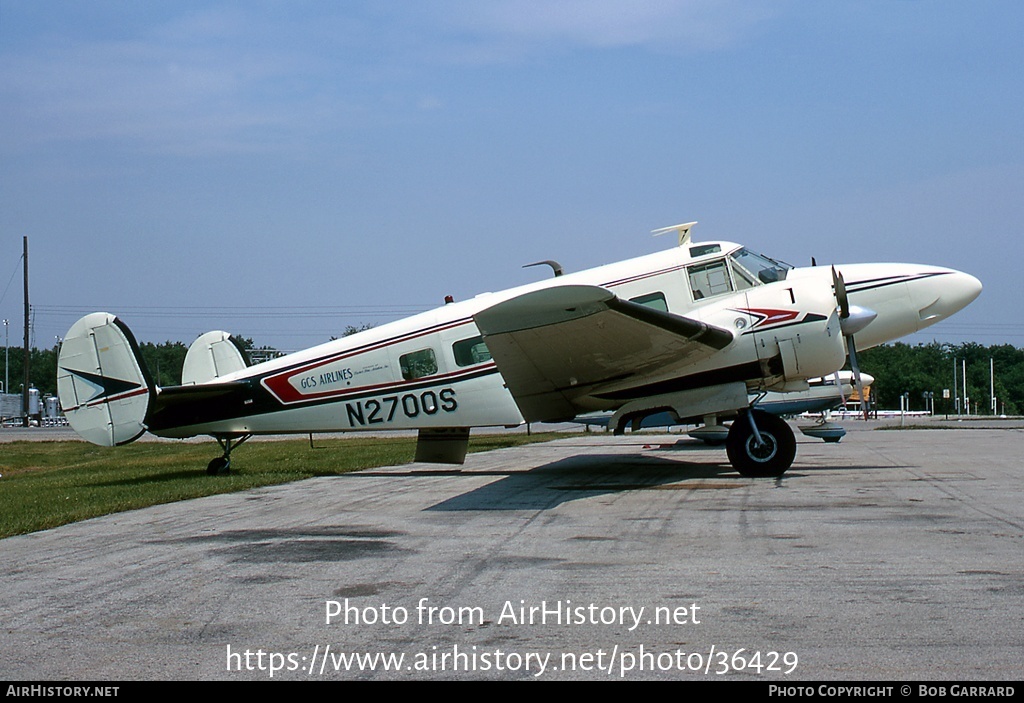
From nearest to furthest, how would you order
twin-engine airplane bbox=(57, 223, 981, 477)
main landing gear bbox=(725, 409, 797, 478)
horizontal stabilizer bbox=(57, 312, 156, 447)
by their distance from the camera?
twin-engine airplane bbox=(57, 223, 981, 477) < main landing gear bbox=(725, 409, 797, 478) < horizontal stabilizer bbox=(57, 312, 156, 447)

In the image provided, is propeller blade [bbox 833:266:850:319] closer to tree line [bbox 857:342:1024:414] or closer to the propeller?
the propeller

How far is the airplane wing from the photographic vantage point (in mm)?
11953

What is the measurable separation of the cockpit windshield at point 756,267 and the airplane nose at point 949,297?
92.8 inches

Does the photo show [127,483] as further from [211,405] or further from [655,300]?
[655,300]

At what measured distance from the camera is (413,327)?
54.5ft

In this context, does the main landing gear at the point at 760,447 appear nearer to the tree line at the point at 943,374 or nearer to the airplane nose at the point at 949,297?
the airplane nose at the point at 949,297

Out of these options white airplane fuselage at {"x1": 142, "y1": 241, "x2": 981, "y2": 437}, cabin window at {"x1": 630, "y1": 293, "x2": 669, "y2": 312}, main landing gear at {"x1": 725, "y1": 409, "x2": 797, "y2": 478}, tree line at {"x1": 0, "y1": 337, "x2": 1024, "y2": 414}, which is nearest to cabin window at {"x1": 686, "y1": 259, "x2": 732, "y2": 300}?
white airplane fuselage at {"x1": 142, "y1": 241, "x2": 981, "y2": 437}

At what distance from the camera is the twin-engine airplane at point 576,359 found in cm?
1362

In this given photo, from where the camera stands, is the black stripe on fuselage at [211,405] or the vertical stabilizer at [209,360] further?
the vertical stabilizer at [209,360]

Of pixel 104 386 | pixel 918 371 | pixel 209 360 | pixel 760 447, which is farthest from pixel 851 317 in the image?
pixel 918 371

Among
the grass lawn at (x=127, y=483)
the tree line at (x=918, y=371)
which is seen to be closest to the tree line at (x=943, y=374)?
the tree line at (x=918, y=371)

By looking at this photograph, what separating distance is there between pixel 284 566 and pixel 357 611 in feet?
6.10

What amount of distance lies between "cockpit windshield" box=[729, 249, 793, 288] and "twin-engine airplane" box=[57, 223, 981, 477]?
37 mm

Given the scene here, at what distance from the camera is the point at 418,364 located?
53.9 feet
